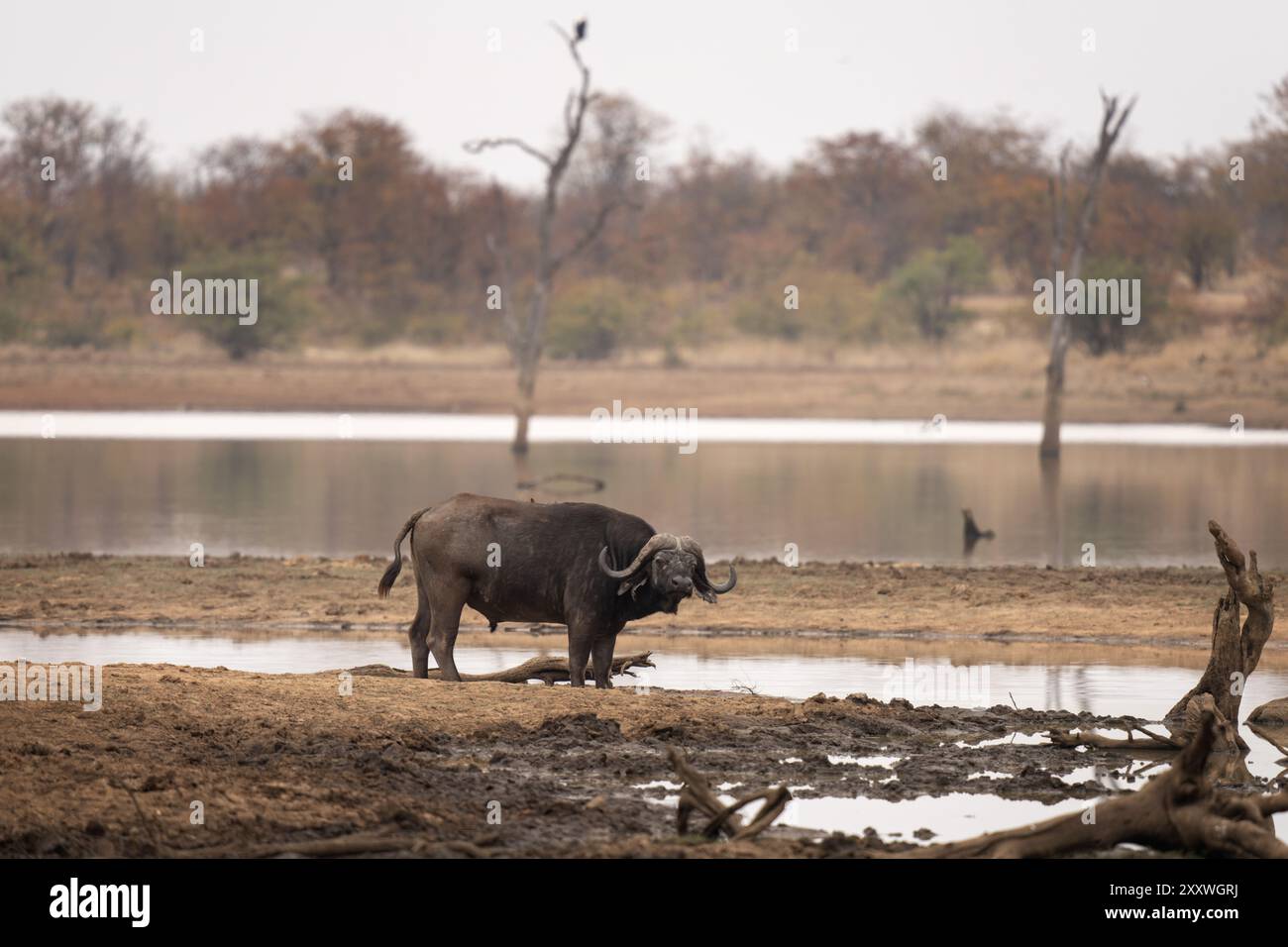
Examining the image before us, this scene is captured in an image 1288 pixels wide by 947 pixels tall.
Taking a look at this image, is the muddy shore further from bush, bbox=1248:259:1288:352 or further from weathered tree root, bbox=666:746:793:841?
bush, bbox=1248:259:1288:352

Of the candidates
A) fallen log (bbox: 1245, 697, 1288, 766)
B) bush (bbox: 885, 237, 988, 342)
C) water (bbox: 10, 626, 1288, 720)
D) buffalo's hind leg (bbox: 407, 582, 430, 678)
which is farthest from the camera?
bush (bbox: 885, 237, 988, 342)

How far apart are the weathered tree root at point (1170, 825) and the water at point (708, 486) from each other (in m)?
12.0

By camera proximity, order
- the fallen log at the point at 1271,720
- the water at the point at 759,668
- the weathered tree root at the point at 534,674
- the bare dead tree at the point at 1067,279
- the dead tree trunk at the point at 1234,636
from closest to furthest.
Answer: the dead tree trunk at the point at 1234,636 → the fallen log at the point at 1271,720 → the weathered tree root at the point at 534,674 → the water at the point at 759,668 → the bare dead tree at the point at 1067,279

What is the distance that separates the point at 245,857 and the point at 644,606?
15.3 feet

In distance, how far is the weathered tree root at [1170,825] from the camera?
723 centimetres

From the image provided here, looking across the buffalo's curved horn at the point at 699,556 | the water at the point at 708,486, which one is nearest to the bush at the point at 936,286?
the water at the point at 708,486

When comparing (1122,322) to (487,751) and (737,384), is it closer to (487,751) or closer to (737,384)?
(737,384)

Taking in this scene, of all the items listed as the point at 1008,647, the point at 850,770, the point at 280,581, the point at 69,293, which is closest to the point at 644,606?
the point at 850,770

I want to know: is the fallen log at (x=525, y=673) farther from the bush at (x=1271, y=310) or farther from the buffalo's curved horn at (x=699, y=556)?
the bush at (x=1271, y=310)

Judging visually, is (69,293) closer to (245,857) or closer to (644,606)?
(644,606)

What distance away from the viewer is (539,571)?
37.9 feet

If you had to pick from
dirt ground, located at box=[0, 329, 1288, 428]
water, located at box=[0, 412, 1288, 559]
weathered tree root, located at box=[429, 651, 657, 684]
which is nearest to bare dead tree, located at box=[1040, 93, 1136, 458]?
water, located at box=[0, 412, 1288, 559]

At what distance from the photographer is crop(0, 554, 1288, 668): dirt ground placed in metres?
15.0

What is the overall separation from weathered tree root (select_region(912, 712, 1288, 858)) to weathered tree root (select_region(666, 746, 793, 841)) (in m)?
0.55
